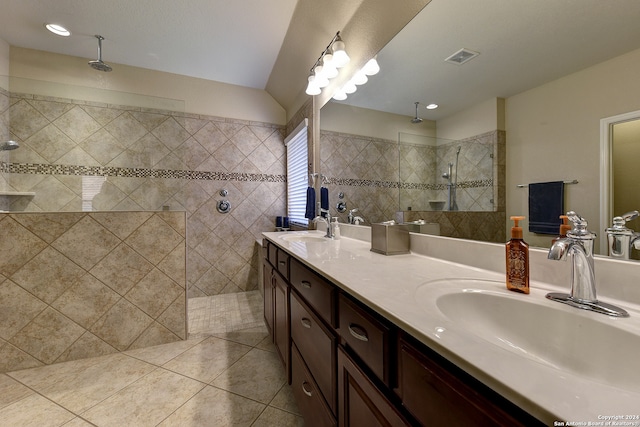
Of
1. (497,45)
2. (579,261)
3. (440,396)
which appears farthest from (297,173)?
(440,396)

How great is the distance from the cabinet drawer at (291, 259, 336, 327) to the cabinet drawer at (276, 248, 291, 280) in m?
0.11

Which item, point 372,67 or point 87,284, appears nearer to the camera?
point 372,67

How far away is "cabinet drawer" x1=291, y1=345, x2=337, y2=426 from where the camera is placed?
0.90 metres

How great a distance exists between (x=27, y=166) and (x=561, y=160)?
3.25 metres

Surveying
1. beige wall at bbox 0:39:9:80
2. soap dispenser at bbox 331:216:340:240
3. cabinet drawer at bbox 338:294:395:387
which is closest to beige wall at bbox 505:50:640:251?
cabinet drawer at bbox 338:294:395:387

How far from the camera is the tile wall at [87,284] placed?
167 centimetres

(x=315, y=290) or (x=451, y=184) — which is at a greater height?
(x=451, y=184)

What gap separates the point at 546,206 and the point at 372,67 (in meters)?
1.27

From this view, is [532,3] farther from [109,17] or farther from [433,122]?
[109,17]

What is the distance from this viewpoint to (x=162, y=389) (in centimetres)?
149

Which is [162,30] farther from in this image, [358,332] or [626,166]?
[626,166]

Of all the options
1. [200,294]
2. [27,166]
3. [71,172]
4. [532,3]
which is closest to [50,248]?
[71,172]

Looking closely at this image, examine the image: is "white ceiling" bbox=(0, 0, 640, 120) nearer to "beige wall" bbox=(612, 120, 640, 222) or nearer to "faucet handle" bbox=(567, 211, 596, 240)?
"beige wall" bbox=(612, 120, 640, 222)

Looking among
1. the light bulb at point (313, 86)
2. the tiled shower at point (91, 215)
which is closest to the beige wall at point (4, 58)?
the tiled shower at point (91, 215)
